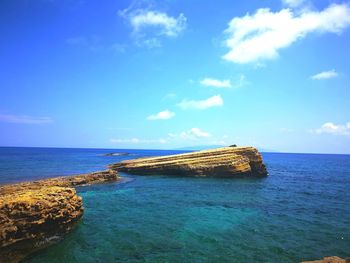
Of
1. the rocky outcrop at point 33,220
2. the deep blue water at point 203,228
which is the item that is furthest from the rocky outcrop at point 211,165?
the rocky outcrop at point 33,220

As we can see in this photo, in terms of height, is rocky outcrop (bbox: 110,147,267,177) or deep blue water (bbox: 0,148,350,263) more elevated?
rocky outcrop (bbox: 110,147,267,177)

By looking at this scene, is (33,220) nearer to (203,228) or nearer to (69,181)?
(203,228)

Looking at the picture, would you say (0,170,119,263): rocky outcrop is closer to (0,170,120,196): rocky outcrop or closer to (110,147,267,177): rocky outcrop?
(0,170,120,196): rocky outcrop

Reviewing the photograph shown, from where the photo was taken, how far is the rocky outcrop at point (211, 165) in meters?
50.6

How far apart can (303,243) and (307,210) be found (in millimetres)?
10926

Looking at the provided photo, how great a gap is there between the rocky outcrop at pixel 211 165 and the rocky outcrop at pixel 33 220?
3252 centimetres

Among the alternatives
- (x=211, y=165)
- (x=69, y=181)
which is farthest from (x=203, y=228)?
(x=211, y=165)

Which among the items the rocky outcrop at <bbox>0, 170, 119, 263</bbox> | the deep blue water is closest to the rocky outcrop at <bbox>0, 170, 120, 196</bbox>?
the deep blue water

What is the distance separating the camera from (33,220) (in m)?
16.2

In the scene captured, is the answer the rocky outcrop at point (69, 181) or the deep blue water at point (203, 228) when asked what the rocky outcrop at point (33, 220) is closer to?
the deep blue water at point (203, 228)

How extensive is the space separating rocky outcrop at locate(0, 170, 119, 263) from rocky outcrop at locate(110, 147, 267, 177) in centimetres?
3252

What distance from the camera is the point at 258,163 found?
180ft

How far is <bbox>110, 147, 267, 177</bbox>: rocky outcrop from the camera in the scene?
166 ft

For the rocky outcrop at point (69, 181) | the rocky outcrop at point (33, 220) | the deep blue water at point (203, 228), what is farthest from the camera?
the rocky outcrop at point (69, 181)
